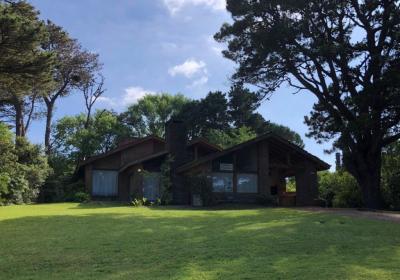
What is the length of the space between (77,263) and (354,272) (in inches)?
181

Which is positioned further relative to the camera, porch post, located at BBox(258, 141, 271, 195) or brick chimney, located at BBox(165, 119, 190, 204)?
brick chimney, located at BBox(165, 119, 190, 204)

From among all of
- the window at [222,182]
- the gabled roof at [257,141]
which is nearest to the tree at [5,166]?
the gabled roof at [257,141]

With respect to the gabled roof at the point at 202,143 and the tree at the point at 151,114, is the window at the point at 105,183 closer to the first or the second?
the gabled roof at the point at 202,143

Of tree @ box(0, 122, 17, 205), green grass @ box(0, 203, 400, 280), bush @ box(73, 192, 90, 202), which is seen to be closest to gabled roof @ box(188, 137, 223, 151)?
bush @ box(73, 192, 90, 202)

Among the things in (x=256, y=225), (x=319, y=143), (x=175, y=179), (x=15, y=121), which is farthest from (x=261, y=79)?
(x=15, y=121)

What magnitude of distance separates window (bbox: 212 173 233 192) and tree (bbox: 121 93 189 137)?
117 ft

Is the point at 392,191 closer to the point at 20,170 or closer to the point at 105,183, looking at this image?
the point at 105,183

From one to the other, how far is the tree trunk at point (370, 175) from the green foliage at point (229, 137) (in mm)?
21666

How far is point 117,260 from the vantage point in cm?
870

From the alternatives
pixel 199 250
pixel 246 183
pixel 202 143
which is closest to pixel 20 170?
pixel 202 143

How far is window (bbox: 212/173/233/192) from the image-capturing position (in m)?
27.4

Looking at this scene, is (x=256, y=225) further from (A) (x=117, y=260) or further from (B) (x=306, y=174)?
(B) (x=306, y=174)

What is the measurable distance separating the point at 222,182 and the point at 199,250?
1810 centimetres

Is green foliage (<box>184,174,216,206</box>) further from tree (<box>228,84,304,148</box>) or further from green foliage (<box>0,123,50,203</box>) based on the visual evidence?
tree (<box>228,84,304,148</box>)
